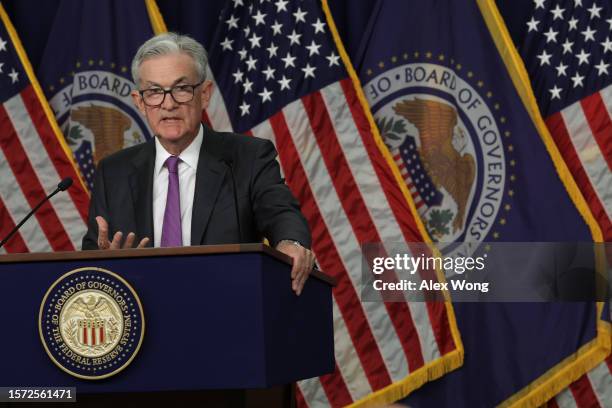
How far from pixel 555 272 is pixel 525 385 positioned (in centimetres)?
64

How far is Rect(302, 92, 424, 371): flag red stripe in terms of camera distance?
478cm

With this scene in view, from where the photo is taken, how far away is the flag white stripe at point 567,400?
187 inches

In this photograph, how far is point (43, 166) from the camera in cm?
513

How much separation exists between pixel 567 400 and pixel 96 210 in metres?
3.13

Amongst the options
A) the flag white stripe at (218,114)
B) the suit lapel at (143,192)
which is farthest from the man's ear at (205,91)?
the flag white stripe at (218,114)

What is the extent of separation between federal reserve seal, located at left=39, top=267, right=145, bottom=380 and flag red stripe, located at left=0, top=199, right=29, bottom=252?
3.29 m

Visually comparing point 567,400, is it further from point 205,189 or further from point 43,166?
point 43,166

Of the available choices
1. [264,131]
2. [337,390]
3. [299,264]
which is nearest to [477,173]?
[264,131]

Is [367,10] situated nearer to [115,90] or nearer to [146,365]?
[115,90]

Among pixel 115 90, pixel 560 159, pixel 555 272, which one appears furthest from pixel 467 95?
pixel 115 90

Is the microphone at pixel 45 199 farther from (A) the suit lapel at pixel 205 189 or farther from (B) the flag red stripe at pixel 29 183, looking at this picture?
(B) the flag red stripe at pixel 29 183

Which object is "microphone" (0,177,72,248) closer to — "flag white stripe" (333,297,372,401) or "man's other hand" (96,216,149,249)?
"man's other hand" (96,216,149,249)

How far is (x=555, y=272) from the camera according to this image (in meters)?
4.79

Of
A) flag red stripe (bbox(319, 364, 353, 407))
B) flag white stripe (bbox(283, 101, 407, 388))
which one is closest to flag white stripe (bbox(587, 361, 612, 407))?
flag white stripe (bbox(283, 101, 407, 388))
